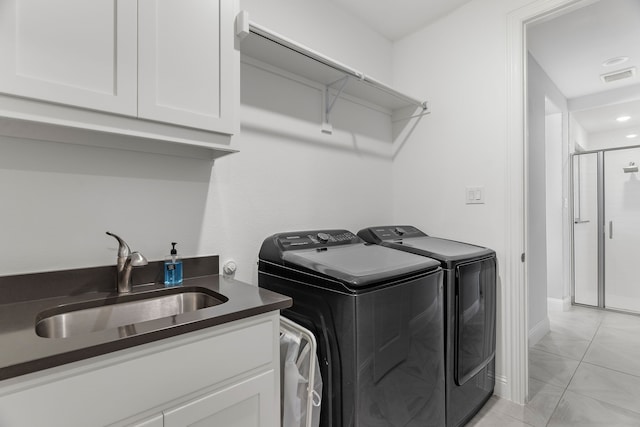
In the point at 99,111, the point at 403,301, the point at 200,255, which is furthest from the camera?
the point at 200,255

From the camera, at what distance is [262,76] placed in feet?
5.94

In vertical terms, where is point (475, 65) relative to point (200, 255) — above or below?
above

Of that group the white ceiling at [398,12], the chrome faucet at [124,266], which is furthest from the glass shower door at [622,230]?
the chrome faucet at [124,266]

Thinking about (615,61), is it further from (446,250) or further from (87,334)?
(87,334)

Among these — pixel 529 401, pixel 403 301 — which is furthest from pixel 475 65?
pixel 529 401

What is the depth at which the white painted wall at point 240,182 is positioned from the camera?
116cm

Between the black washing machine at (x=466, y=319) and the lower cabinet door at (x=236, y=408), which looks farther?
the black washing machine at (x=466, y=319)

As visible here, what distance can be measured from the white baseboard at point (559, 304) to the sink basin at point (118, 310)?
430 centimetres

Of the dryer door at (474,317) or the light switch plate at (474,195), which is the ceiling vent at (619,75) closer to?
the light switch plate at (474,195)

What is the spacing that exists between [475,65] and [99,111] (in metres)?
2.26

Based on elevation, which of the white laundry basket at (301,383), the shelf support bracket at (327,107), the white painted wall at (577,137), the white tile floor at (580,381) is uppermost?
the white painted wall at (577,137)

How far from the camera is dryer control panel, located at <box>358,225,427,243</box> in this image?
2.10m

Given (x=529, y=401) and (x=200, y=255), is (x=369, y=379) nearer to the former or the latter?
(x=200, y=255)

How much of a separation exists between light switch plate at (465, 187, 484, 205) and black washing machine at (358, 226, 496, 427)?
32 cm
